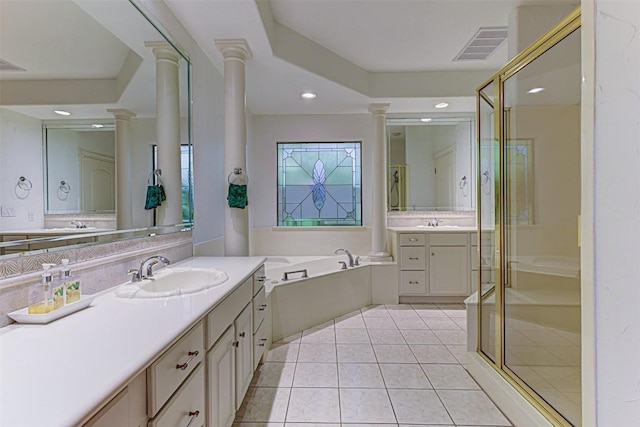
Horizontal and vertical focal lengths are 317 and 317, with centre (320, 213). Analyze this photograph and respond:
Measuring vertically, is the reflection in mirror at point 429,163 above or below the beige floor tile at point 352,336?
above

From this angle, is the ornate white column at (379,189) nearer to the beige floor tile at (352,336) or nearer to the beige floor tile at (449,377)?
the beige floor tile at (352,336)

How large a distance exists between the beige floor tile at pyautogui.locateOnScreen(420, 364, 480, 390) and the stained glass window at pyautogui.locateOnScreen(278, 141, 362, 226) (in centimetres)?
230

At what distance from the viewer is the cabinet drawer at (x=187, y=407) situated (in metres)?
0.89

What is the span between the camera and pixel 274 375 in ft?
7.14

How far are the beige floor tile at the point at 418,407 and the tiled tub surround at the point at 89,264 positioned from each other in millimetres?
1630

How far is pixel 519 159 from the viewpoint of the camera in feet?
7.82

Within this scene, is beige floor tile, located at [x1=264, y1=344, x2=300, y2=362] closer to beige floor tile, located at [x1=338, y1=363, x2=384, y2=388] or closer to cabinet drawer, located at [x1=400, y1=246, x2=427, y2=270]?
beige floor tile, located at [x1=338, y1=363, x2=384, y2=388]

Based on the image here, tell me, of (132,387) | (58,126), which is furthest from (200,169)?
(132,387)

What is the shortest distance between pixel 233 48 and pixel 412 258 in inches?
112

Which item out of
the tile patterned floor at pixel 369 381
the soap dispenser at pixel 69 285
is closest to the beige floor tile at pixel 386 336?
the tile patterned floor at pixel 369 381

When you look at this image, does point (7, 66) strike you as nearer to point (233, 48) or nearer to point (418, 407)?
point (233, 48)

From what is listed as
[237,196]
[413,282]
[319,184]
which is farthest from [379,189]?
[237,196]

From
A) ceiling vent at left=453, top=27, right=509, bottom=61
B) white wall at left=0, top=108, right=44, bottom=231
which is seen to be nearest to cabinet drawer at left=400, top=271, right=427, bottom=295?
ceiling vent at left=453, top=27, right=509, bottom=61
